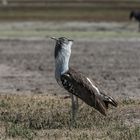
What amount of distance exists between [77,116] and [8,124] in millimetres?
1093

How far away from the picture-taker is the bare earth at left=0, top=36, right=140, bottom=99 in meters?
17.8

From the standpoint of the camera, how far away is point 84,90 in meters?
11.2

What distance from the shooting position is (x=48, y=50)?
1108 inches

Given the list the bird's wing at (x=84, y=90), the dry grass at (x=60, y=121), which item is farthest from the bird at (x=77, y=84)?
the dry grass at (x=60, y=121)

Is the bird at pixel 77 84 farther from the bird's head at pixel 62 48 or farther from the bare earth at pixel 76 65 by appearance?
the bare earth at pixel 76 65

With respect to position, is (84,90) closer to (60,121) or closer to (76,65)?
(60,121)

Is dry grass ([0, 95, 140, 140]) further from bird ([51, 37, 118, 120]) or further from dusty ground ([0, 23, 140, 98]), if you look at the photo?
dusty ground ([0, 23, 140, 98])

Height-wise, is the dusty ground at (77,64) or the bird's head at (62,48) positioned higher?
the bird's head at (62,48)

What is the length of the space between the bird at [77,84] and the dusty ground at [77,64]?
490 centimetres

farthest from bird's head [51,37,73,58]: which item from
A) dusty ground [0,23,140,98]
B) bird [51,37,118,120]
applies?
dusty ground [0,23,140,98]

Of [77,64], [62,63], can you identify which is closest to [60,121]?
[62,63]

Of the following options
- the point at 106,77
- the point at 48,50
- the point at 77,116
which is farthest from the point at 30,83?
the point at 48,50

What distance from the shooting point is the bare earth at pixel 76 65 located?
1783cm

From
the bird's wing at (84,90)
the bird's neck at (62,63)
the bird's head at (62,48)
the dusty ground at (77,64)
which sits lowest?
the dusty ground at (77,64)
